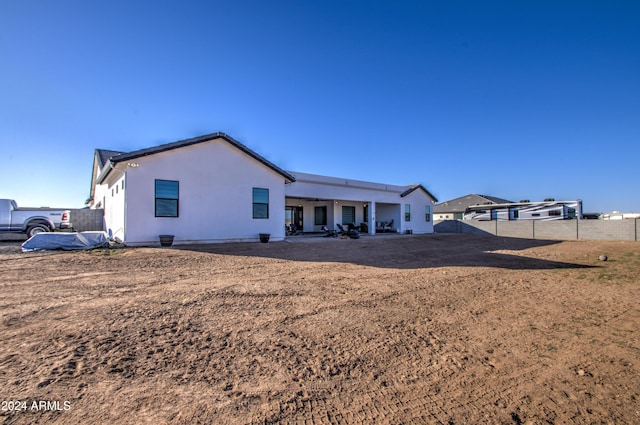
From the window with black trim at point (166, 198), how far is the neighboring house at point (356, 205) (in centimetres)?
725

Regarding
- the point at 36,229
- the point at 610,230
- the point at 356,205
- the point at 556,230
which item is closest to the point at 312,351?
the point at 36,229

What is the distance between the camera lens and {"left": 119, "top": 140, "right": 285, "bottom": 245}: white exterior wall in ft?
39.2

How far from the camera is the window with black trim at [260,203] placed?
47.6 ft

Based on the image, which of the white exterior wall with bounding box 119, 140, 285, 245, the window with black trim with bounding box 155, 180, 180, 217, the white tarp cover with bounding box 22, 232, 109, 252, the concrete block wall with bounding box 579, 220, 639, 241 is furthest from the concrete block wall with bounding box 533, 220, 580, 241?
the white tarp cover with bounding box 22, 232, 109, 252

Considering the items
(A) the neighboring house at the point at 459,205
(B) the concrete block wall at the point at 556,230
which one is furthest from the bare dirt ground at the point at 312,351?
(A) the neighboring house at the point at 459,205

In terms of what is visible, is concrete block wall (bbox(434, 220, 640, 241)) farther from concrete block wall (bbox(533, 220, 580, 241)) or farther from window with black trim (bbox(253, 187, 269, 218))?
window with black trim (bbox(253, 187, 269, 218))

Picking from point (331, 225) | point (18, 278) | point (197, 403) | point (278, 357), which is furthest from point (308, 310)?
point (331, 225)

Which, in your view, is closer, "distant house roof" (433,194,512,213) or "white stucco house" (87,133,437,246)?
"white stucco house" (87,133,437,246)

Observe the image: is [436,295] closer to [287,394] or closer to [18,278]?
[287,394]

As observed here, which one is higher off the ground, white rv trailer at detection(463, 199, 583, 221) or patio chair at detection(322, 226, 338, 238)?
white rv trailer at detection(463, 199, 583, 221)

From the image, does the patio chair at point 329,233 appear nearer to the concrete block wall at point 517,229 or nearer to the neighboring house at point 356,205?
the neighboring house at point 356,205

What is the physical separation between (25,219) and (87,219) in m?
3.09

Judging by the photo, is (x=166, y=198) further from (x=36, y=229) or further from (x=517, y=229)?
(x=517, y=229)

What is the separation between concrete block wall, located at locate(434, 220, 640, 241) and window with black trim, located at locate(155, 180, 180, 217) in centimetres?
2704
